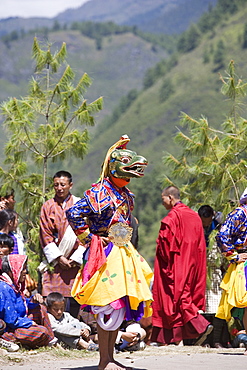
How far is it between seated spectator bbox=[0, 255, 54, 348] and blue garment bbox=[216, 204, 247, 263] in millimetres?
1891

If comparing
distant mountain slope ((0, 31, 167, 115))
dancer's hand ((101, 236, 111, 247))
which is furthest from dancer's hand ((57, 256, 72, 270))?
distant mountain slope ((0, 31, 167, 115))

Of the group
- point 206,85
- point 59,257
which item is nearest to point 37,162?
point 59,257

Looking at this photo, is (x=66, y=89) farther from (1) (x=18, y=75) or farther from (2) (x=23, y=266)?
(1) (x=18, y=75)

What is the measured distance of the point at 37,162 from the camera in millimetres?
10047

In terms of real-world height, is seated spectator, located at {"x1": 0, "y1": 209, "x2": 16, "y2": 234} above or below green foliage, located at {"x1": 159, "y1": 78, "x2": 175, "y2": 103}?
below

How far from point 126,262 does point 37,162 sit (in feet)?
15.0

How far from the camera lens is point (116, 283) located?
18.5ft

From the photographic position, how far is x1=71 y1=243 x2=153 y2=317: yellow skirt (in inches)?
221

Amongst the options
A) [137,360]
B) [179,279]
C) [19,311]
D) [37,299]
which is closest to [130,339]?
[137,360]

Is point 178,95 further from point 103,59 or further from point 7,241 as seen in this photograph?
point 7,241

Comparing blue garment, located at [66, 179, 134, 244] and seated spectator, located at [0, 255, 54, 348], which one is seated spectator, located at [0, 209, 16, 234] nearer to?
seated spectator, located at [0, 255, 54, 348]

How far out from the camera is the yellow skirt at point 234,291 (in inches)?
280

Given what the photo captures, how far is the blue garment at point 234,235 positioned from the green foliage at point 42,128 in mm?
3094

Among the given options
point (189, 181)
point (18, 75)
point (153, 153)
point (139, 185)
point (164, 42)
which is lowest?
point (189, 181)
